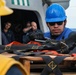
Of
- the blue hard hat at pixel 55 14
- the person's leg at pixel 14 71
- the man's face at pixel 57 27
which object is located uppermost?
the person's leg at pixel 14 71

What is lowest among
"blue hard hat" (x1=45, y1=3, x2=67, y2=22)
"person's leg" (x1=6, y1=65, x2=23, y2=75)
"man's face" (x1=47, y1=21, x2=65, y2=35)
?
"man's face" (x1=47, y1=21, x2=65, y2=35)

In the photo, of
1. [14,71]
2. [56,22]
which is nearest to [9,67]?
[14,71]

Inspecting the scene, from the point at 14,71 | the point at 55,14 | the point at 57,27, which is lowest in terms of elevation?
the point at 57,27

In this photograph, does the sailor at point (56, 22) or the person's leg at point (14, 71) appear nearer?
the person's leg at point (14, 71)

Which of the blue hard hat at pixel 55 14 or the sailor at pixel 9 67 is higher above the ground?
the sailor at pixel 9 67

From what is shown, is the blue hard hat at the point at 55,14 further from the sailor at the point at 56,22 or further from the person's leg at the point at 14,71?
the person's leg at the point at 14,71

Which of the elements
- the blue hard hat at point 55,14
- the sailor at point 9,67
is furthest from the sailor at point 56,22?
the sailor at point 9,67

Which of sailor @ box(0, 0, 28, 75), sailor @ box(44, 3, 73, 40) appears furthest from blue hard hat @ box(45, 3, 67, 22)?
sailor @ box(0, 0, 28, 75)

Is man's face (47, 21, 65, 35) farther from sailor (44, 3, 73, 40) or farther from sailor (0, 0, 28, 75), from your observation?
sailor (0, 0, 28, 75)

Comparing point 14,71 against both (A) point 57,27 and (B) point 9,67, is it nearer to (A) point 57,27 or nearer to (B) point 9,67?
(B) point 9,67

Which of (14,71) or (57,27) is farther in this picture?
(57,27)

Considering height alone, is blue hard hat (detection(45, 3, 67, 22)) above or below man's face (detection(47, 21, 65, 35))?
above

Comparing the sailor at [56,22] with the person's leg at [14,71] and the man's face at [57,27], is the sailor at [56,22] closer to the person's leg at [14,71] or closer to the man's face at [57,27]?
the man's face at [57,27]

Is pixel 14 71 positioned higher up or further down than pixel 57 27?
higher up
